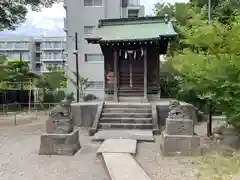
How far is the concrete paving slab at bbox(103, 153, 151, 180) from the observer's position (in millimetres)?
6561

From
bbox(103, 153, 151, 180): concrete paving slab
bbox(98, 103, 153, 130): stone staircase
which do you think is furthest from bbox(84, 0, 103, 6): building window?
bbox(103, 153, 151, 180): concrete paving slab

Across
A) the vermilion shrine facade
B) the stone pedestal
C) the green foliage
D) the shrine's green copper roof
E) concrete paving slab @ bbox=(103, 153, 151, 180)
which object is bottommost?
concrete paving slab @ bbox=(103, 153, 151, 180)

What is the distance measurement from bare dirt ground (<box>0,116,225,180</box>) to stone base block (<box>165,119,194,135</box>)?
773 millimetres

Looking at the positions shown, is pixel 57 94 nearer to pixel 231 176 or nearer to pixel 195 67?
pixel 195 67

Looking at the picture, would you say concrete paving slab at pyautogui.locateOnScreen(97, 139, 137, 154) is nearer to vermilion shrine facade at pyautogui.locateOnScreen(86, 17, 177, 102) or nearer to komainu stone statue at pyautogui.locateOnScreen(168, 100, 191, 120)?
komainu stone statue at pyautogui.locateOnScreen(168, 100, 191, 120)

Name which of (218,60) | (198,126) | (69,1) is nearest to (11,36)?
(69,1)

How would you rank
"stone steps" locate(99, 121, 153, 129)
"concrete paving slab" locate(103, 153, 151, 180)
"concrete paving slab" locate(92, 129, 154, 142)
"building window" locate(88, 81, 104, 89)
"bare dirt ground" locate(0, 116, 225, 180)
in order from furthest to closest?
"building window" locate(88, 81, 104, 89), "stone steps" locate(99, 121, 153, 129), "concrete paving slab" locate(92, 129, 154, 142), "bare dirt ground" locate(0, 116, 225, 180), "concrete paving slab" locate(103, 153, 151, 180)

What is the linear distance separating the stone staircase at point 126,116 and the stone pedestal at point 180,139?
182 inches

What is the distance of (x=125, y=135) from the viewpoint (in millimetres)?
12047

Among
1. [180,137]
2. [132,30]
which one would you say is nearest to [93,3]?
[132,30]

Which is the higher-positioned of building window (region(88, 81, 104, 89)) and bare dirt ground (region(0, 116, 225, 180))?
building window (region(88, 81, 104, 89))

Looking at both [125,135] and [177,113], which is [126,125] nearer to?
[125,135]

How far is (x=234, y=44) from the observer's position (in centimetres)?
873

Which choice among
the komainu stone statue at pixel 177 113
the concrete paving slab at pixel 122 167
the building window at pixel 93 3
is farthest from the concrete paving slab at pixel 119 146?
the building window at pixel 93 3
